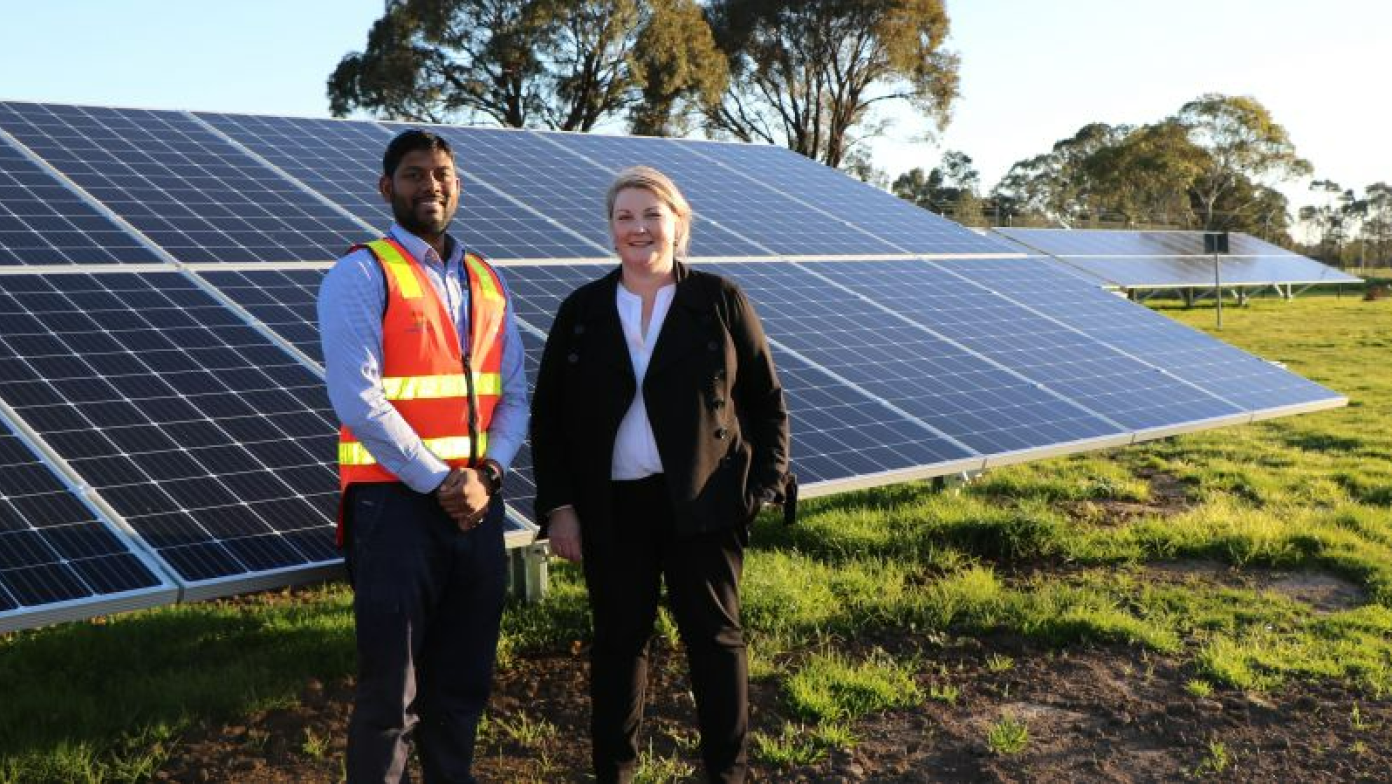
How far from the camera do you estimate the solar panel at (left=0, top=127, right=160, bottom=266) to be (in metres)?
6.79

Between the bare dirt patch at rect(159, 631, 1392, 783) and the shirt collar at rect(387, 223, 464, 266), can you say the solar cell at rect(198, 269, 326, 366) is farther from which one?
the shirt collar at rect(387, 223, 464, 266)

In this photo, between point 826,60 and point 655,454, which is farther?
point 826,60

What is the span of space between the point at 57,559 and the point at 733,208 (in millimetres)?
7747

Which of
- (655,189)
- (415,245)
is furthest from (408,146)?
(655,189)

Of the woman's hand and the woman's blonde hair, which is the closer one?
the woman's blonde hair

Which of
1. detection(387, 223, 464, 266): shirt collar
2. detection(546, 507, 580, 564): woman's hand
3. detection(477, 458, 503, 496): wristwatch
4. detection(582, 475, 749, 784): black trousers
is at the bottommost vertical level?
detection(582, 475, 749, 784): black trousers

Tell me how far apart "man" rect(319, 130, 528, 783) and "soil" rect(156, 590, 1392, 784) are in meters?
1.12

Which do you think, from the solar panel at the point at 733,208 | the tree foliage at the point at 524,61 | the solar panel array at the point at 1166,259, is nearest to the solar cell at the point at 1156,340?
the solar panel at the point at 733,208

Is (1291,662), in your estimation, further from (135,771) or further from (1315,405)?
(135,771)

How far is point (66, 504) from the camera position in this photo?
4.56 m

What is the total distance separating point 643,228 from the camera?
161 inches

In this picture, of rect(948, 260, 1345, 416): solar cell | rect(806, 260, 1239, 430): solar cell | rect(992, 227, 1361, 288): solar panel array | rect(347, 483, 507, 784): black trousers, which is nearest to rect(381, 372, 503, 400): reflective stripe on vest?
rect(347, 483, 507, 784): black trousers

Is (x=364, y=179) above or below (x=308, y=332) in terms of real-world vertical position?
above

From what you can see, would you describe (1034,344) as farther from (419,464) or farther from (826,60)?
(826,60)
